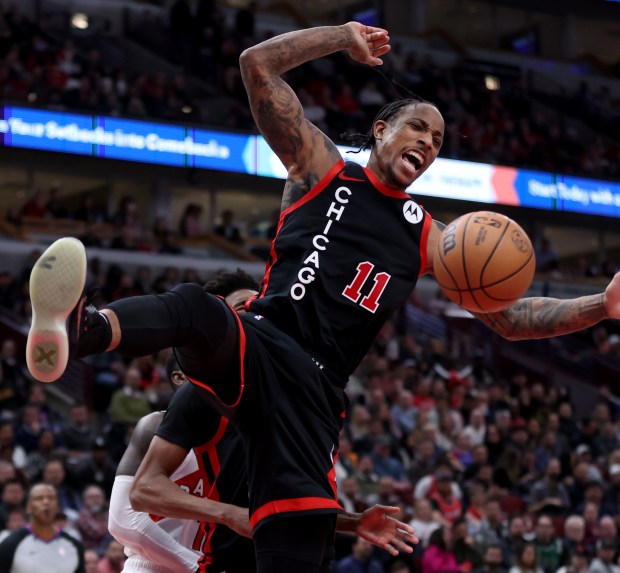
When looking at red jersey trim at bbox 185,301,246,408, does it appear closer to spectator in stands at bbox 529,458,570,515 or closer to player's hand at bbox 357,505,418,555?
player's hand at bbox 357,505,418,555

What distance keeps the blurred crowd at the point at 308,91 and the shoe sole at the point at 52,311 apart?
18.0m

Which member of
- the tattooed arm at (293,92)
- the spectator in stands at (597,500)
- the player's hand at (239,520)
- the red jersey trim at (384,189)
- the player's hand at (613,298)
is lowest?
the spectator in stands at (597,500)

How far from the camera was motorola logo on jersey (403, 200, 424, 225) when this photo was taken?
5.14m

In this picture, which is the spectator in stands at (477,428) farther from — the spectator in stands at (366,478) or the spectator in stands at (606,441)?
the spectator in stands at (366,478)

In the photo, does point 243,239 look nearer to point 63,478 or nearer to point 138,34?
point 138,34

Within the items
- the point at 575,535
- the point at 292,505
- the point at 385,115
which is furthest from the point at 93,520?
the point at 292,505

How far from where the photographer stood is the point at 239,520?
497cm

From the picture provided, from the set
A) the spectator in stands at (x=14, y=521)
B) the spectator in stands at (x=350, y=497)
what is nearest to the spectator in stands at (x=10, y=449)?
the spectator in stands at (x=14, y=521)

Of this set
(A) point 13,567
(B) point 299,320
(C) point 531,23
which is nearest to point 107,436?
(A) point 13,567

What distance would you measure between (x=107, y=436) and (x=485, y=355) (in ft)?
35.6

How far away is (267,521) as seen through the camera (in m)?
4.62

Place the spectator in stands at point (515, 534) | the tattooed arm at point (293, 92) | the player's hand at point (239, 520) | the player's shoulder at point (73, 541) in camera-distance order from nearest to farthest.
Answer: the tattooed arm at point (293, 92) < the player's hand at point (239, 520) < the player's shoulder at point (73, 541) < the spectator in stands at point (515, 534)

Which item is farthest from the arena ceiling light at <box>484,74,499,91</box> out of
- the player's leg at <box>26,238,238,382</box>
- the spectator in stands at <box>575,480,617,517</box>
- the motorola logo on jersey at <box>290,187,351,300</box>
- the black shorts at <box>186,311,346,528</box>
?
the player's leg at <box>26,238,238,382</box>

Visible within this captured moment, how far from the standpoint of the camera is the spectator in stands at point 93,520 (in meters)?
11.7
